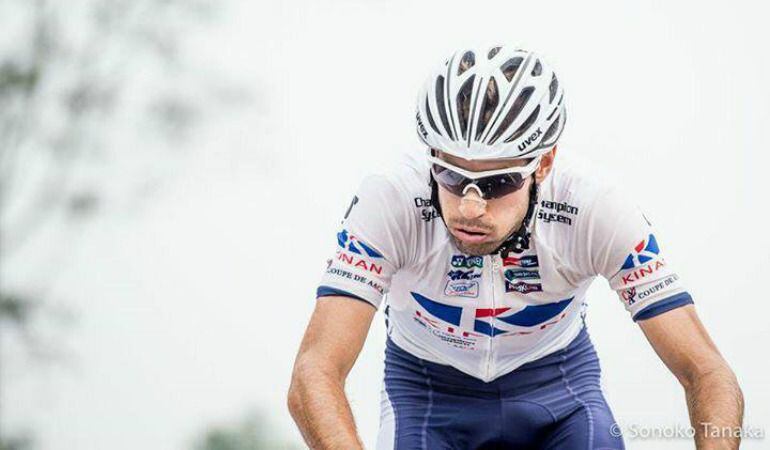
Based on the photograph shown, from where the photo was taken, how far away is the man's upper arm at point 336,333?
395 cm

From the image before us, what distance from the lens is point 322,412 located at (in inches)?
148

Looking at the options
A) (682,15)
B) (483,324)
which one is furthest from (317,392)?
(682,15)

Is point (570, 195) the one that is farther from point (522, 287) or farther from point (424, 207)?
point (424, 207)

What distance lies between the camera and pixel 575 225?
4.21m

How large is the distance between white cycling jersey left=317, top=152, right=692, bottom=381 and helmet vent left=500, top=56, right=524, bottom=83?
0.39 meters

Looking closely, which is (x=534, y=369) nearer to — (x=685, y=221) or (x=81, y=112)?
(x=685, y=221)

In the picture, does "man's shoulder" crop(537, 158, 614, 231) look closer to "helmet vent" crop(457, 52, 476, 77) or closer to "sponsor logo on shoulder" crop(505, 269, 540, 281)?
"sponsor logo on shoulder" crop(505, 269, 540, 281)

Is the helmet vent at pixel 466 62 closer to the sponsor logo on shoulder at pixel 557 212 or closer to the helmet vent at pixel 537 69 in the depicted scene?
the helmet vent at pixel 537 69

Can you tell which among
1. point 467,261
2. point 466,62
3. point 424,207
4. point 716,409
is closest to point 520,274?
point 467,261

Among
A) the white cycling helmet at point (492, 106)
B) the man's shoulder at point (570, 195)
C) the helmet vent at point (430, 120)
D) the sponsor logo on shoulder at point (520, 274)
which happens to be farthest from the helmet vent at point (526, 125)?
the sponsor logo on shoulder at point (520, 274)

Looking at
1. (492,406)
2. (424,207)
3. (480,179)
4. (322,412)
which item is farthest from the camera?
(492,406)

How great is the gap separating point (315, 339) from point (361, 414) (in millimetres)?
4978

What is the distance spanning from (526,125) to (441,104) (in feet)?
0.82

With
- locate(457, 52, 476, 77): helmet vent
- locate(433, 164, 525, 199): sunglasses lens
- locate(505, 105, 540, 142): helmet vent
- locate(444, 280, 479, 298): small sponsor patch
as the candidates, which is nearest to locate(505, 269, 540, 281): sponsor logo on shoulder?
locate(444, 280, 479, 298): small sponsor patch
